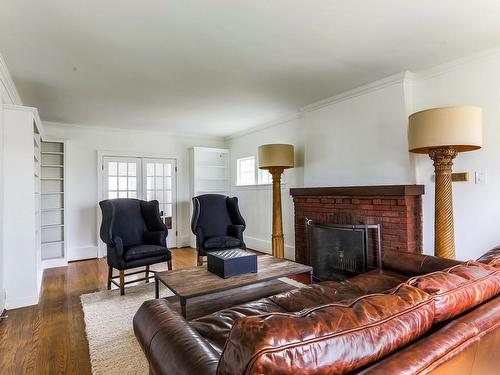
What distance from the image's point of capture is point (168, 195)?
5.79 metres

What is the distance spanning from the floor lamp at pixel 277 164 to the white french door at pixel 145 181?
7.81ft

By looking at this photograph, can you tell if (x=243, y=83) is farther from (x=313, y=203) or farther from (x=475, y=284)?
(x=475, y=284)

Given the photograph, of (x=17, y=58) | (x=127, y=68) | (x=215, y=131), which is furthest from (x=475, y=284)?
(x=215, y=131)

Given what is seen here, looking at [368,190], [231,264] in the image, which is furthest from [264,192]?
[231,264]

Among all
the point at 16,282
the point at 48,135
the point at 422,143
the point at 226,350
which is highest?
the point at 48,135

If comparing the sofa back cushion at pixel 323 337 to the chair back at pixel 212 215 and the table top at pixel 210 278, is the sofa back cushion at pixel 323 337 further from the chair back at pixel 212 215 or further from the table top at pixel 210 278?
the chair back at pixel 212 215

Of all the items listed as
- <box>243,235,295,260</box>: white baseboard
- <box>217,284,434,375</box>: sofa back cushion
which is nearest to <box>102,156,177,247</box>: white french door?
<box>243,235,295,260</box>: white baseboard

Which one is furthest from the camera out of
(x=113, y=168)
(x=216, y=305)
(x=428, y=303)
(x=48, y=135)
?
(x=113, y=168)

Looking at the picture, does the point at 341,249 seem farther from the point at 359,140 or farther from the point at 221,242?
the point at 221,242

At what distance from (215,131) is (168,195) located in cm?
156

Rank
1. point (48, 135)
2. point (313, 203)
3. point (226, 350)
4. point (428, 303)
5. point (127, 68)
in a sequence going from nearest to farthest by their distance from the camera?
point (226, 350), point (428, 303), point (127, 68), point (313, 203), point (48, 135)

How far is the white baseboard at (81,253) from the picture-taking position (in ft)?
16.1

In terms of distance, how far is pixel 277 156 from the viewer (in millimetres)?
4047

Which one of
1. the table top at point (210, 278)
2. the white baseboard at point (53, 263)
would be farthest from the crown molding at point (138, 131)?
the table top at point (210, 278)
